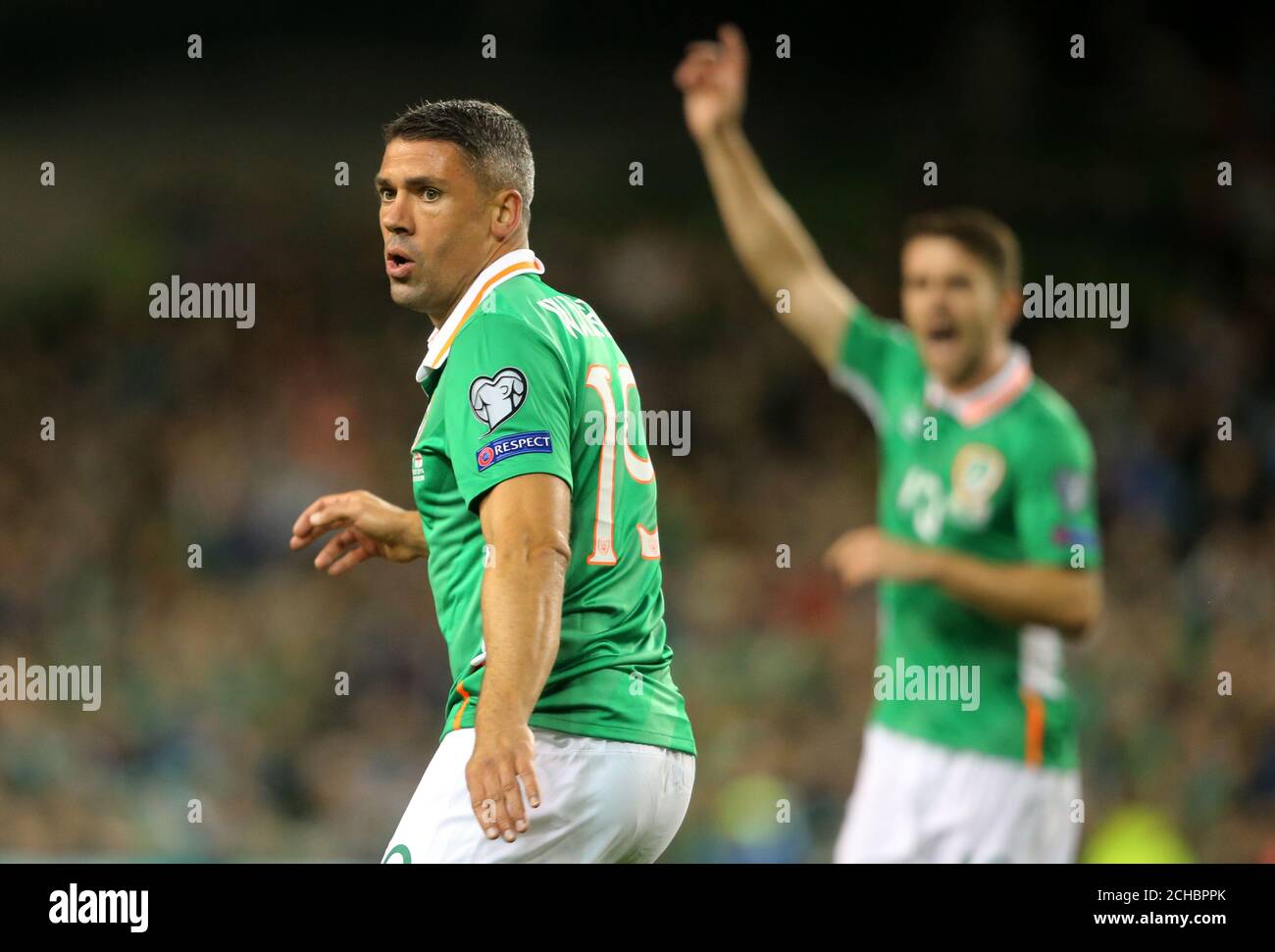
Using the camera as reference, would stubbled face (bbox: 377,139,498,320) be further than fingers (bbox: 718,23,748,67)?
No

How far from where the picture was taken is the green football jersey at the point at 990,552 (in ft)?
15.7

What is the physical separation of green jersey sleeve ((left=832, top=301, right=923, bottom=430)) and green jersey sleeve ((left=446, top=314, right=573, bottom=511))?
2.96 m

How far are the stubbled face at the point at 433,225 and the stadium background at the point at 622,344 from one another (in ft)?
13.0

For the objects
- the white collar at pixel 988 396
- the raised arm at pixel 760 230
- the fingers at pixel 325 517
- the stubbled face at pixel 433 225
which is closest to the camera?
the stubbled face at pixel 433 225

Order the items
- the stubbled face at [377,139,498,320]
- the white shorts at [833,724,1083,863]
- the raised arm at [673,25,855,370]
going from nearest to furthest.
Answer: the stubbled face at [377,139,498,320], the white shorts at [833,724,1083,863], the raised arm at [673,25,855,370]

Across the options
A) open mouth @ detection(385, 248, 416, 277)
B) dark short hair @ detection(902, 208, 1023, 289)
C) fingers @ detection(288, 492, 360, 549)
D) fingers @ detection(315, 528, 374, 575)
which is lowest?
fingers @ detection(315, 528, 374, 575)

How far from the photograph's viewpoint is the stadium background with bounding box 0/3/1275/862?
708cm

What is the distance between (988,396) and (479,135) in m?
2.44

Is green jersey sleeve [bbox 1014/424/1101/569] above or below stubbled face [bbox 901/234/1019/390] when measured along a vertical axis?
below

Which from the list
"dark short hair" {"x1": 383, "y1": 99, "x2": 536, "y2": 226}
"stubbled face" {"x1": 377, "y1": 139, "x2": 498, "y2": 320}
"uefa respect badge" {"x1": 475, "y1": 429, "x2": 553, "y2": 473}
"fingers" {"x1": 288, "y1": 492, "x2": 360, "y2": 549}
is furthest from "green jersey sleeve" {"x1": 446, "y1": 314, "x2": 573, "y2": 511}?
"fingers" {"x1": 288, "y1": 492, "x2": 360, "y2": 549}

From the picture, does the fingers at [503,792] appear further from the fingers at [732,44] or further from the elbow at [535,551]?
the fingers at [732,44]

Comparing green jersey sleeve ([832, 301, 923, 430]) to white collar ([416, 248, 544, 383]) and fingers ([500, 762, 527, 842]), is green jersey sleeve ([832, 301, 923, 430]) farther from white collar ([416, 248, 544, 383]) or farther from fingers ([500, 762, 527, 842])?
fingers ([500, 762, 527, 842])

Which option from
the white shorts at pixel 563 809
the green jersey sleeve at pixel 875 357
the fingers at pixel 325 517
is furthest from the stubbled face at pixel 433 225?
the green jersey sleeve at pixel 875 357

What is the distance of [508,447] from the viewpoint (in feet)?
8.87
